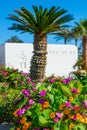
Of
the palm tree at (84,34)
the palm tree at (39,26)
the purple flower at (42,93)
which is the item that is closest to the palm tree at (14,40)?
the palm tree at (84,34)

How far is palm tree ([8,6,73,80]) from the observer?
25359mm

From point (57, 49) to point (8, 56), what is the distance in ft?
16.4

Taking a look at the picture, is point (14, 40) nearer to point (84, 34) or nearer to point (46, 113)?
point (84, 34)

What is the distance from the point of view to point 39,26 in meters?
25.5

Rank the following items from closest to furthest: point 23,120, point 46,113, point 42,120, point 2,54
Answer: point 42,120, point 46,113, point 23,120, point 2,54

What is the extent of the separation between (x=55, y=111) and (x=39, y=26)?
19.9 metres

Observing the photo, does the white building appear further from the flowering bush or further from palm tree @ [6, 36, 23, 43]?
palm tree @ [6, 36, 23, 43]

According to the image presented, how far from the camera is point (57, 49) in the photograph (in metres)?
37.9

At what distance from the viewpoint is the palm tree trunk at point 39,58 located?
25.2 meters

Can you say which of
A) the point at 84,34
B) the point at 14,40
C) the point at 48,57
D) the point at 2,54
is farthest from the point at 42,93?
the point at 14,40

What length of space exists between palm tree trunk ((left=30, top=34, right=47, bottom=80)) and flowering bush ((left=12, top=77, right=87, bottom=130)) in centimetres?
1868

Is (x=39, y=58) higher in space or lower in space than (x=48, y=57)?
higher

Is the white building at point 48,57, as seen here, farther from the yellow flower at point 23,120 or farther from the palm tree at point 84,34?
the yellow flower at point 23,120

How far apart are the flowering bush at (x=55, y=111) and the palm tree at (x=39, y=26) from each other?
61.7ft
